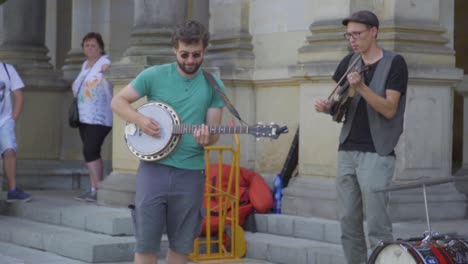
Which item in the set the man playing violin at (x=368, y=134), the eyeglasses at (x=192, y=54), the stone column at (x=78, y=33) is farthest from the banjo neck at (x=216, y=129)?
the stone column at (x=78, y=33)

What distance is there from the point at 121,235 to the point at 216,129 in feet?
12.1

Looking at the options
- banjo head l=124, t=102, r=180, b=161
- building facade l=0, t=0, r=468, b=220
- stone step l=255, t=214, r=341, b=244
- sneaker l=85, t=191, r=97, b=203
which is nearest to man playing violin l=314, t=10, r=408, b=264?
banjo head l=124, t=102, r=180, b=161

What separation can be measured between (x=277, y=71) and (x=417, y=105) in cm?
172

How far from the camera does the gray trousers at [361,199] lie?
6.69 m

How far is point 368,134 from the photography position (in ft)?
22.4

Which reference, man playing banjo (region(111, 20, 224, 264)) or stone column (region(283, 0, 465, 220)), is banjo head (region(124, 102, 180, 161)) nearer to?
man playing banjo (region(111, 20, 224, 264))

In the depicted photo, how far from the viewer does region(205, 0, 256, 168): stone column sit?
11.0 m

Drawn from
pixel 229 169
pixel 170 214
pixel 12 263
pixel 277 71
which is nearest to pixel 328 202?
pixel 229 169

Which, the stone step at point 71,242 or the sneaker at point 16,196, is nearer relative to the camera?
the stone step at point 71,242

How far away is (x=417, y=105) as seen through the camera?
9375mm

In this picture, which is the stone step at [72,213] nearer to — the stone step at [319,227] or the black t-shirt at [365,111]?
the stone step at [319,227]

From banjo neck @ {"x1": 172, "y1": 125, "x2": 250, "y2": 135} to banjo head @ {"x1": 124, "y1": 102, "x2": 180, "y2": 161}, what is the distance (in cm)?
3

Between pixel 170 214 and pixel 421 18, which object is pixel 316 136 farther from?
pixel 170 214

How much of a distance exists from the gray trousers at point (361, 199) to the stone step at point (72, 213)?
3210 mm
